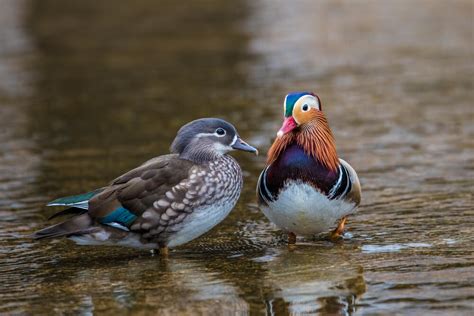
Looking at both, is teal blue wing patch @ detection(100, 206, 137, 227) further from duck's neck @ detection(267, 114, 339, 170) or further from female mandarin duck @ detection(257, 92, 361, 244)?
duck's neck @ detection(267, 114, 339, 170)

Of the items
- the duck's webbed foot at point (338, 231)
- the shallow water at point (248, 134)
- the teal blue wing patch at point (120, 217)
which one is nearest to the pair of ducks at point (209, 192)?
the teal blue wing patch at point (120, 217)

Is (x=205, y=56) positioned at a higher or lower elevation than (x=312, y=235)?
higher

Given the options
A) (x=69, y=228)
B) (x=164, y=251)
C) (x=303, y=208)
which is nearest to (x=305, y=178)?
(x=303, y=208)

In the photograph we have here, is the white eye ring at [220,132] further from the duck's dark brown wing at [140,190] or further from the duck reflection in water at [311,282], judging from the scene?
the duck reflection in water at [311,282]

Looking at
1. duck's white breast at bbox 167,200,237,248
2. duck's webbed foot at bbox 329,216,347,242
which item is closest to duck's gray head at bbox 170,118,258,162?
duck's white breast at bbox 167,200,237,248

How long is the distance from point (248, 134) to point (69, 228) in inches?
180

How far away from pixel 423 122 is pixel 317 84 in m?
2.87

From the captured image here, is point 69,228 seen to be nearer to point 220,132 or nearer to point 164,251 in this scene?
point 164,251

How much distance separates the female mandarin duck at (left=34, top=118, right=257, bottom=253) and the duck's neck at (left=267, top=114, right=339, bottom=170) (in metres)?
0.36

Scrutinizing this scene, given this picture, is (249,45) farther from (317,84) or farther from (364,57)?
(317,84)

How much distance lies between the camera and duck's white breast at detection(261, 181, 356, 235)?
614 cm

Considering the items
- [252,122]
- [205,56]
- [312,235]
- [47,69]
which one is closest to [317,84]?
[252,122]

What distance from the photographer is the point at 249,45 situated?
17297mm

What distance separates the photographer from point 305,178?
244 inches
